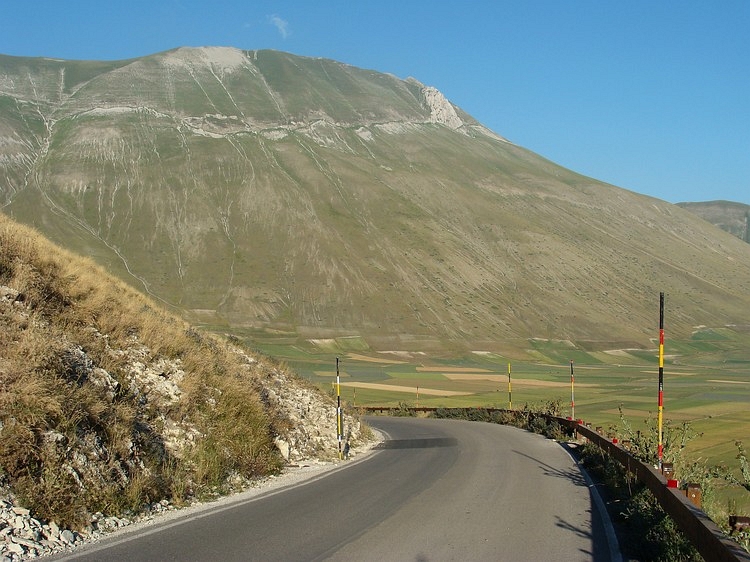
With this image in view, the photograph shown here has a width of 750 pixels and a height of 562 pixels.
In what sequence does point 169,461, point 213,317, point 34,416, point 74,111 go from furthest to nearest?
point 74,111 < point 213,317 < point 169,461 < point 34,416

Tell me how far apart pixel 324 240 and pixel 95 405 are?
456 ft

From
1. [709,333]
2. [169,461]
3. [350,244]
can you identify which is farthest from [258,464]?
[709,333]

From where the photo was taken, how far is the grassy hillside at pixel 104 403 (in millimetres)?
9320

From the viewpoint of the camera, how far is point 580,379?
81.2 metres

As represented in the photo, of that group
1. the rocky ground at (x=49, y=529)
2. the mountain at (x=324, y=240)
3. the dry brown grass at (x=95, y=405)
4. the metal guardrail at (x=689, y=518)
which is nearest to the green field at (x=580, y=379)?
the metal guardrail at (x=689, y=518)

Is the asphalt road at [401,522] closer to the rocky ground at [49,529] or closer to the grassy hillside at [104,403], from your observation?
the rocky ground at [49,529]

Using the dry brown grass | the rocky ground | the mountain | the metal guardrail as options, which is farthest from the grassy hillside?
the mountain

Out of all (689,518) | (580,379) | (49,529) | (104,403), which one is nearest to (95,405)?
(104,403)

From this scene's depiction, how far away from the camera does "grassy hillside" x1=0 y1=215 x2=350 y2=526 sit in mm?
9320

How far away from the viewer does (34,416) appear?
9.38 metres

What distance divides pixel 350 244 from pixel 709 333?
7309cm

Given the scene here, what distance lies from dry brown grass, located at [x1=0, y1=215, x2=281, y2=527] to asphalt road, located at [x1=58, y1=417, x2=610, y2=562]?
1072 millimetres

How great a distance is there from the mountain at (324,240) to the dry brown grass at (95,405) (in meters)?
100

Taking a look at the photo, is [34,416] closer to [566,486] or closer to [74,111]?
[566,486]
